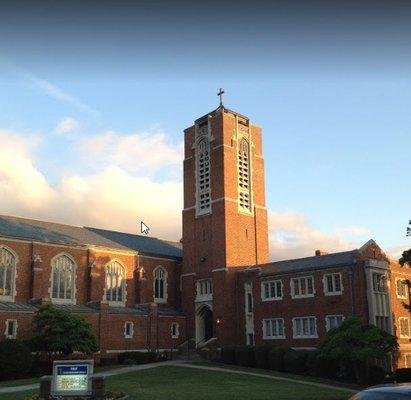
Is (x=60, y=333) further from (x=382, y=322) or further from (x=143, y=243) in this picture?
(x=382, y=322)

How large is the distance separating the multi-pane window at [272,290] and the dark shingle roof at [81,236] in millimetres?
15592

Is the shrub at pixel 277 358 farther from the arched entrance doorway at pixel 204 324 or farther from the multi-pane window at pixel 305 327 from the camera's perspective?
the arched entrance doorway at pixel 204 324

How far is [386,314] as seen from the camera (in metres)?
44.0

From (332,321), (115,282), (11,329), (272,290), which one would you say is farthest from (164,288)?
(332,321)

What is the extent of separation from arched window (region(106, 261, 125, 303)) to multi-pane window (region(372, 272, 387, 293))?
1013 inches

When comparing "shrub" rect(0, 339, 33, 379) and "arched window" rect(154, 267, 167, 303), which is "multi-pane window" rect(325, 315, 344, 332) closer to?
"arched window" rect(154, 267, 167, 303)

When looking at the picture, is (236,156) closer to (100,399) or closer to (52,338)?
(52,338)

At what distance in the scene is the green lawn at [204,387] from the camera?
25516mm

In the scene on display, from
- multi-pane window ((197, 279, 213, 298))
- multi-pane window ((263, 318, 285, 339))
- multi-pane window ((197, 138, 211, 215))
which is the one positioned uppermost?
multi-pane window ((197, 138, 211, 215))

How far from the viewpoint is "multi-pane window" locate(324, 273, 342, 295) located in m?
44.2

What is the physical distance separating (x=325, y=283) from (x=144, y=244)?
2539 cm

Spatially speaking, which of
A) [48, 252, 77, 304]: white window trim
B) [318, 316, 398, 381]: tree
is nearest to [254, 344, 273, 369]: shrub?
[318, 316, 398, 381]: tree

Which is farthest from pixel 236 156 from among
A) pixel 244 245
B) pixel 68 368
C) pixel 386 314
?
pixel 68 368

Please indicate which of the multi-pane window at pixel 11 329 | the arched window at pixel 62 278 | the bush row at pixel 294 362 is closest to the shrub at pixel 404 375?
the bush row at pixel 294 362
